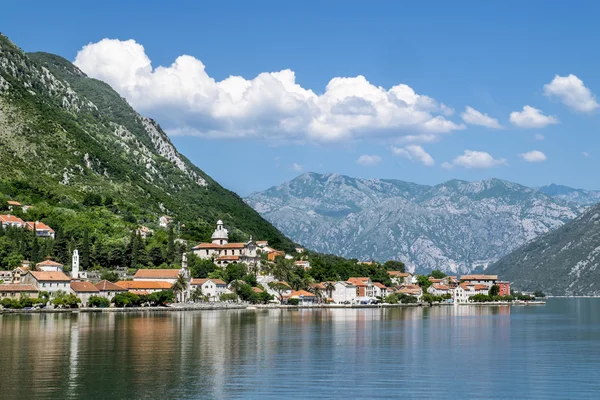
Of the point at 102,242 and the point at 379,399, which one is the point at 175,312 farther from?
the point at 379,399

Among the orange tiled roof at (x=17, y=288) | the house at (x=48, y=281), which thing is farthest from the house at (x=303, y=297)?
the orange tiled roof at (x=17, y=288)

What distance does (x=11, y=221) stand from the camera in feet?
477

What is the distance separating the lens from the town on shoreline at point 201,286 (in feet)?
411

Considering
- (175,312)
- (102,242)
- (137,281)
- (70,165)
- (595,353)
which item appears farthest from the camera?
(70,165)

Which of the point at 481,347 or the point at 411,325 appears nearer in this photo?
the point at 481,347

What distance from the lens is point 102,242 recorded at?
151 meters

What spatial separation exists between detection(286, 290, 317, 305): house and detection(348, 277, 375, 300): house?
42.1 ft

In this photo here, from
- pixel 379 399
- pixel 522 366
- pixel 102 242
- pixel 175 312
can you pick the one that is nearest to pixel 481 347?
pixel 522 366

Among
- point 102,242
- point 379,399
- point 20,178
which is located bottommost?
point 379,399

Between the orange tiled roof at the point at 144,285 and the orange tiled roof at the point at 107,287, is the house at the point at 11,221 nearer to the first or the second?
the orange tiled roof at the point at 107,287

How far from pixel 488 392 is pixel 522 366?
12380 mm

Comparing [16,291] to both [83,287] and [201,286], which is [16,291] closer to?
[83,287]

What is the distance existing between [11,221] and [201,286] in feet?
111

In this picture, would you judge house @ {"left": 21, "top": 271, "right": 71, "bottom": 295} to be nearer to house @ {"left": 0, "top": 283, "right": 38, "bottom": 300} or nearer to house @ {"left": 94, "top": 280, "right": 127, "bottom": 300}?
house @ {"left": 0, "top": 283, "right": 38, "bottom": 300}
